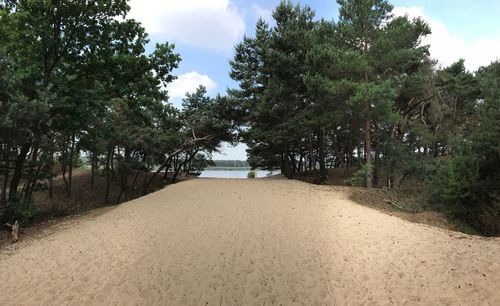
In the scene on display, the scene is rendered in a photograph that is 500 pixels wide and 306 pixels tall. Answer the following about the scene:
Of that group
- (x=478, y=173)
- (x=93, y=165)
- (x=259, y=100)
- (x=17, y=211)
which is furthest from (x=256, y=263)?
(x=93, y=165)

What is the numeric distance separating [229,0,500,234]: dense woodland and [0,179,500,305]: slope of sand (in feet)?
13.3

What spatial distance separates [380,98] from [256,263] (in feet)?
36.5

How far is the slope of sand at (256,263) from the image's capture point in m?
5.92

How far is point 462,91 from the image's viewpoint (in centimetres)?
2294

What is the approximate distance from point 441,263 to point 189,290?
4.89 meters

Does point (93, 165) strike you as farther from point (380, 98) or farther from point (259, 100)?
point (380, 98)

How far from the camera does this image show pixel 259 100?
2417 cm

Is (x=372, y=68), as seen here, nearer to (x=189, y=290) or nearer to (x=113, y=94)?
(x=113, y=94)

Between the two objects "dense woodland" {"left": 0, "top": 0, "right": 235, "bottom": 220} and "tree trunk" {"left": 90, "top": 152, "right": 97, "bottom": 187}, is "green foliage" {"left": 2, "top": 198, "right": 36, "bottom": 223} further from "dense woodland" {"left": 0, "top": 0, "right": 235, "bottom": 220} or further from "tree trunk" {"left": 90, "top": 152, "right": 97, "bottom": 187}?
"tree trunk" {"left": 90, "top": 152, "right": 97, "bottom": 187}

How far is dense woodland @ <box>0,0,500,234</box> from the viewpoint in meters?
11.7

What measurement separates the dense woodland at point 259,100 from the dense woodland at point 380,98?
71 millimetres

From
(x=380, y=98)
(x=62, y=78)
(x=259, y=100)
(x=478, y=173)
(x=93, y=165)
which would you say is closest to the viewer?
(x=478, y=173)

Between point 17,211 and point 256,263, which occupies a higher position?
point 17,211

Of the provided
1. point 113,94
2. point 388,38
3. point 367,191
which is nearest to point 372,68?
point 388,38
